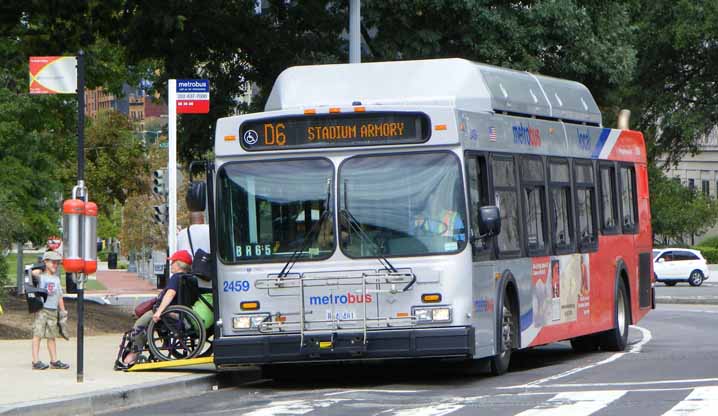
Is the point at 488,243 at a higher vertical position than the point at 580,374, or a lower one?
higher

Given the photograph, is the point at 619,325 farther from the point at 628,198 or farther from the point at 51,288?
the point at 51,288

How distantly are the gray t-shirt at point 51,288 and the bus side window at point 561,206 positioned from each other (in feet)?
19.0

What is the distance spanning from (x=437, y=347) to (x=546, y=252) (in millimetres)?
3417

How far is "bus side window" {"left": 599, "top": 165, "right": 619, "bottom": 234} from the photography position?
A: 20.0 meters

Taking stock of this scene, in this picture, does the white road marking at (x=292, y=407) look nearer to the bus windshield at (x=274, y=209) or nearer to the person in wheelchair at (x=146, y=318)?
the bus windshield at (x=274, y=209)

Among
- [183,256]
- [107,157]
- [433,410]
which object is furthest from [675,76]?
[433,410]

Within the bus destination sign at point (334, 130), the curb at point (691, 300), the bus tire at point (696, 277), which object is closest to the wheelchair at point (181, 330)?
the bus destination sign at point (334, 130)

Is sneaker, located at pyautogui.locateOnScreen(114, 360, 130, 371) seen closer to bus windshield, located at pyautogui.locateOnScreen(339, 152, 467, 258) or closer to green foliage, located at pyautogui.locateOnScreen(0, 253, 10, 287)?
bus windshield, located at pyautogui.locateOnScreen(339, 152, 467, 258)

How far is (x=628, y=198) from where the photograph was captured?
70.2 feet

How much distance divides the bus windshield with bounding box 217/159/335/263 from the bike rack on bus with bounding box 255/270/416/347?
24cm

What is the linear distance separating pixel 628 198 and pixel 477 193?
21.4ft

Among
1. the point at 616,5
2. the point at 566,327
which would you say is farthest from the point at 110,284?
the point at 566,327

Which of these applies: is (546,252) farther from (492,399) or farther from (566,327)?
(492,399)

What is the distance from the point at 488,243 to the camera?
1553 cm
